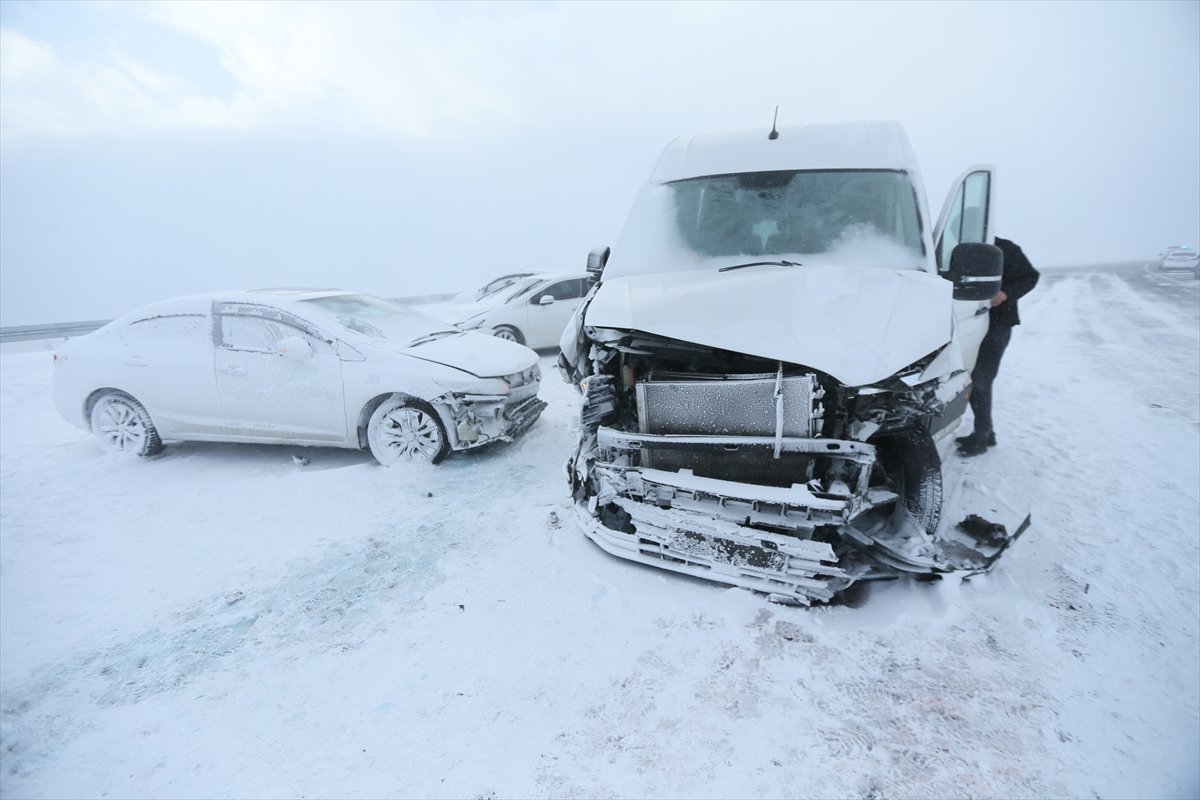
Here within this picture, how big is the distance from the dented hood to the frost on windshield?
1.66 ft

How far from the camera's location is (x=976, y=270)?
Result: 3365mm

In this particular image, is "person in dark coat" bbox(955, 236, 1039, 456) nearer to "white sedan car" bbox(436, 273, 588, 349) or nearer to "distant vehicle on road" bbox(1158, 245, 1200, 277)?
"white sedan car" bbox(436, 273, 588, 349)

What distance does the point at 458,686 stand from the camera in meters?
2.40

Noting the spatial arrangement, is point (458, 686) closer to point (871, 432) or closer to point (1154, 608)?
point (871, 432)

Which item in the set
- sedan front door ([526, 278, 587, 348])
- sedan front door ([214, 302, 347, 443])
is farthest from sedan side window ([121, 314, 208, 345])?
sedan front door ([526, 278, 587, 348])

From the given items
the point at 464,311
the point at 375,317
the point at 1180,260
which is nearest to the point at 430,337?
the point at 375,317

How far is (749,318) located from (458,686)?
2169 mm

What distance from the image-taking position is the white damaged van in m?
2.63

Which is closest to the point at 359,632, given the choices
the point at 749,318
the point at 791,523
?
the point at 791,523

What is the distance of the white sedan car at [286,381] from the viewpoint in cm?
472

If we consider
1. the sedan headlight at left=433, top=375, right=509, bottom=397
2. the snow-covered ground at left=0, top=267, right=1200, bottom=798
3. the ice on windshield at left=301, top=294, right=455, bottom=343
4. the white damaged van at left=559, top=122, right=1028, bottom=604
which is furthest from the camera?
the ice on windshield at left=301, top=294, right=455, bottom=343

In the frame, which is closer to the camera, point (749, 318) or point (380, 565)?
point (749, 318)

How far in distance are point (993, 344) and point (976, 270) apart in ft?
6.18

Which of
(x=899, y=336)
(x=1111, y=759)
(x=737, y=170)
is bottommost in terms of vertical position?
(x=1111, y=759)
